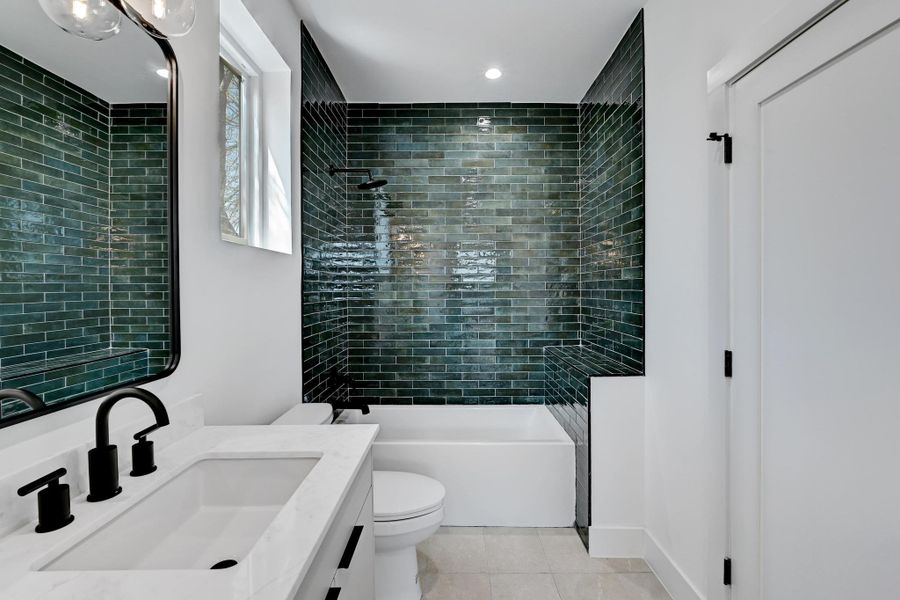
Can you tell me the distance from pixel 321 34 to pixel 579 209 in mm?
2059

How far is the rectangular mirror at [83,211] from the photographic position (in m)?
0.86

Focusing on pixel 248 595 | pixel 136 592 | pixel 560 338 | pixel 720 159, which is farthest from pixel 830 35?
pixel 560 338

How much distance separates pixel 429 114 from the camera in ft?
11.7

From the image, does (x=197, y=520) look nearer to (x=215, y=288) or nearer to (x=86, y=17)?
(x=215, y=288)

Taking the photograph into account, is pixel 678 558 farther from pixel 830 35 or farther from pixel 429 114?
pixel 429 114

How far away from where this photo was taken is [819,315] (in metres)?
1.25

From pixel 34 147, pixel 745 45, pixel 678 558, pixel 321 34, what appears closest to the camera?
pixel 34 147

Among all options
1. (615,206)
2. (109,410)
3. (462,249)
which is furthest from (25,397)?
(462,249)

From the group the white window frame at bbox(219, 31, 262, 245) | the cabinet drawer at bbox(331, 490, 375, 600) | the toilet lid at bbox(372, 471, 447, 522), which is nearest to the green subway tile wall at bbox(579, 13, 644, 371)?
the toilet lid at bbox(372, 471, 447, 522)

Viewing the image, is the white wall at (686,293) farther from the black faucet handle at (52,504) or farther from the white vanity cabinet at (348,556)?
the black faucet handle at (52,504)

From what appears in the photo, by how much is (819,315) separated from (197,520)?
1.65 m

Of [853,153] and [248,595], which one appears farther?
[853,153]

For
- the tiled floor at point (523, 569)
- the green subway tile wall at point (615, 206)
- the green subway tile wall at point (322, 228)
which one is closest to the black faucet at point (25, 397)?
the green subway tile wall at point (322, 228)

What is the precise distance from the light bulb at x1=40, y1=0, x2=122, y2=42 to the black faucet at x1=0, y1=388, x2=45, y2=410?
2.32 ft
